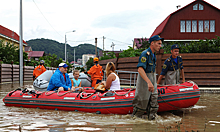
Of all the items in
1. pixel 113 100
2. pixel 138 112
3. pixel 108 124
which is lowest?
pixel 108 124

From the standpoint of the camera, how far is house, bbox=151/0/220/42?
26.6 m

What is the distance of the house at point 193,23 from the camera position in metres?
26.6

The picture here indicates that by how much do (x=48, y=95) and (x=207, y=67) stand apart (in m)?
10.1

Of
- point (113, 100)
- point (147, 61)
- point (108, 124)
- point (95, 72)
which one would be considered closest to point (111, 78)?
point (113, 100)

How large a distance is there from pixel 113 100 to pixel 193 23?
23170 mm

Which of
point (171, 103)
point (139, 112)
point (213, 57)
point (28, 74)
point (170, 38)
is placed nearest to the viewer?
point (139, 112)

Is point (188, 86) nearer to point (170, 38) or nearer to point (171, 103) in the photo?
point (171, 103)

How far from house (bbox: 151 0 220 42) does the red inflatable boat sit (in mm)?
21494

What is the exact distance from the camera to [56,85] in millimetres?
7824

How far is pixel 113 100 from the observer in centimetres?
641

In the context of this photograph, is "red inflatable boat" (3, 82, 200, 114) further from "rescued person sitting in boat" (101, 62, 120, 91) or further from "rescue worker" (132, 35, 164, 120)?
"rescue worker" (132, 35, 164, 120)

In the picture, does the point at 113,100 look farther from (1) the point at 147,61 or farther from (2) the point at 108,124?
(1) the point at 147,61

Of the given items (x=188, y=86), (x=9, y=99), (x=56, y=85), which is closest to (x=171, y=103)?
(x=188, y=86)

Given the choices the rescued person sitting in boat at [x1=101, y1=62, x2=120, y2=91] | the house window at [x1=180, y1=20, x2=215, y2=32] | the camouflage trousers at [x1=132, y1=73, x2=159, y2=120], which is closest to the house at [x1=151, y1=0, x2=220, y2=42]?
the house window at [x1=180, y1=20, x2=215, y2=32]
